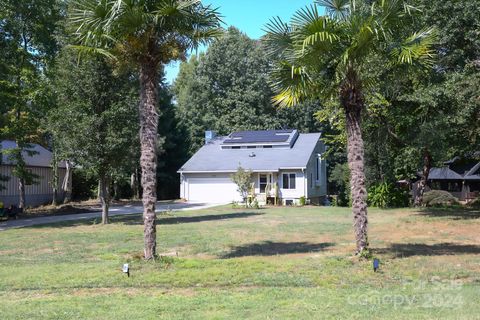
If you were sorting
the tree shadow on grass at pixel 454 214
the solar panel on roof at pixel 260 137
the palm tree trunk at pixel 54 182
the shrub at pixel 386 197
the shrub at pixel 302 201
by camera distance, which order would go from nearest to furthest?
1. the tree shadow on grass at pixel 454 214
2. the shrub at pixel 386 197
3. the palm tree trunk at pixel 54 182
4. the shrub at pixel 302 201
5. the solar panel on roof at pixel 260 137

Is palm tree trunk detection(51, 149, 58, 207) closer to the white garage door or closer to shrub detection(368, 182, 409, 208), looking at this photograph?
the white garage door

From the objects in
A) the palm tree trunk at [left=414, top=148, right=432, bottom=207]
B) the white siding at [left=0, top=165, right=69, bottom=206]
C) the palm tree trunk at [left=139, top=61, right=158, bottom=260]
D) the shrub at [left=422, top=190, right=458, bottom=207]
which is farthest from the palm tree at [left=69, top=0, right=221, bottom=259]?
the shrub at [left=422, top=190, right=458, bottom=207]

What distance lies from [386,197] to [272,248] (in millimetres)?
18925

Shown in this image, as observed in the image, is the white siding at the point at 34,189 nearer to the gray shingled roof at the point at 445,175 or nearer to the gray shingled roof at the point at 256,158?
the gray shingled roof at the point at 256,158

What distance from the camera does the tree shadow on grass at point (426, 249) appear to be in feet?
35.8

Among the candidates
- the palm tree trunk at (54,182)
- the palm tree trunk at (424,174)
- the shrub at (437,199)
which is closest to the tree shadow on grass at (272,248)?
the palm tree trunk at (424,174)

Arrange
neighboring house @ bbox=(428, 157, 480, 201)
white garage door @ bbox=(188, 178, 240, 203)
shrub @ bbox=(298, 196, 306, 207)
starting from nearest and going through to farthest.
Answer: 1. shrub @ bbox=(298, 196, 306, 207)
2. white garage door @ bbox=(188, 178, 240, 203)
3. neighboring house @ bbox=(428, 157, 480, 201)

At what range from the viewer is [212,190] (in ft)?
124

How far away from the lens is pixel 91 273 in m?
9.10

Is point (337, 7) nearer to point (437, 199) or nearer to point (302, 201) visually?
point (302, 201)

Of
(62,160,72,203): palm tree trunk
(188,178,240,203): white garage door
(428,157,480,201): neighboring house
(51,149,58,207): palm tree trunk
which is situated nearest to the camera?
(51,149,58,207): palm tree trunk

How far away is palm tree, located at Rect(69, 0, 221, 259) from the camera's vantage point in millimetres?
10031

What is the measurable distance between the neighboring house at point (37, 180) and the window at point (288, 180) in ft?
51.5

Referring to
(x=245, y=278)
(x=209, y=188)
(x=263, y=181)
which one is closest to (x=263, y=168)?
(x=263, y=181)
